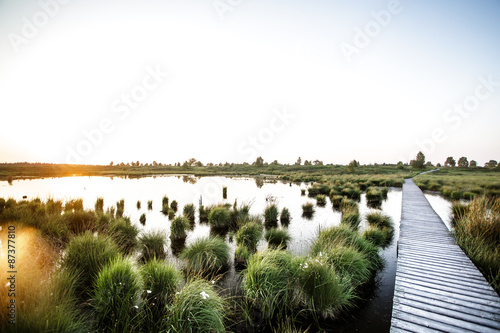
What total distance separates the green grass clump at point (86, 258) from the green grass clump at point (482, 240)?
32.0 feet

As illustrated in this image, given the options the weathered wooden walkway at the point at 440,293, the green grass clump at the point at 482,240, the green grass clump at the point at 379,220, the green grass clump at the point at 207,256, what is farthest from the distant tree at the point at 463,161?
the green grass clump at the point at 207,256

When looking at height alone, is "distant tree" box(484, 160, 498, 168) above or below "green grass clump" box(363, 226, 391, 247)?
above

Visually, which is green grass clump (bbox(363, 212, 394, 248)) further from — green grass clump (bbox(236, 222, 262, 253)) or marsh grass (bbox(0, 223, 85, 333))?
marsh grass (bbox(0, 223, 85, 333))

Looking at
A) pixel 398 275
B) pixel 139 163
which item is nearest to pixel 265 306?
pixel 398 275

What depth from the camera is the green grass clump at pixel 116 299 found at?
12.6 ft

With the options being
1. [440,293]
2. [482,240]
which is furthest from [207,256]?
[482,240]

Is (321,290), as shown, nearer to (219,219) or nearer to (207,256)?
(207,256)

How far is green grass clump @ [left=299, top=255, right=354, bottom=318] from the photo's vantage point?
195 inches

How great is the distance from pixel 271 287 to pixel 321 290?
116 centimetres

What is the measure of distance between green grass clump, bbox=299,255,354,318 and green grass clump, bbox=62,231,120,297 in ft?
15.5

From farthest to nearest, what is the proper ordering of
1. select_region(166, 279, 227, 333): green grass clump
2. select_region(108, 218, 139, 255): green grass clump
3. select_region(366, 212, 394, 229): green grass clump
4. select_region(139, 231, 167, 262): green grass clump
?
select_region(366, 212, 394, 229): green grass clump < select_region(108, 218, 139, 255): green grass clump < select_region(139, 231, 167, 262): green grass clump < select_region(166, 279, 227, 333): green grass clump

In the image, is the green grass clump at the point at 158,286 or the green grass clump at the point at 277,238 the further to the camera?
the green grass clump at the point at 277,238

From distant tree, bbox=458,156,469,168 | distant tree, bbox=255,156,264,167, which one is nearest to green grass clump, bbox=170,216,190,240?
distant tree, bbox=255,156,264,167

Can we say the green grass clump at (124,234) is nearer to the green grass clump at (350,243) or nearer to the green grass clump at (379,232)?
the green grass clump at (350,243)
